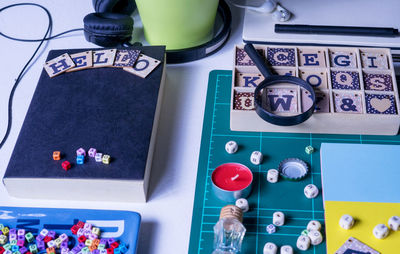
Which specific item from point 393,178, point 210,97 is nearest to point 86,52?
point 210,97

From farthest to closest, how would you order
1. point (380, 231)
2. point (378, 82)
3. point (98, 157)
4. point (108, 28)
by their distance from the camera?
point (108, 28) < point (378, 82) < point (98, 157) < point (380, 231)

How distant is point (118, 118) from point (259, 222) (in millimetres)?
344

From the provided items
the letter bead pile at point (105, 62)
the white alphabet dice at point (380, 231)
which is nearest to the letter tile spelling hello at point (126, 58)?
the letter bead pile at point (105, 62)

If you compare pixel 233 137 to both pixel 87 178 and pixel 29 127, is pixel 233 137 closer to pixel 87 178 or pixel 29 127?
pixel 87 178

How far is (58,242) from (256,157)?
0.39m

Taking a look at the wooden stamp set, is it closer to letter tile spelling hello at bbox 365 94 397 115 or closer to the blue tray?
letter tile spelling hello at bbox 365 94 397 115

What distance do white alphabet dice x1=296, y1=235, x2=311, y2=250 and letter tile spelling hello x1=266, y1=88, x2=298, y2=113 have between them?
26cm

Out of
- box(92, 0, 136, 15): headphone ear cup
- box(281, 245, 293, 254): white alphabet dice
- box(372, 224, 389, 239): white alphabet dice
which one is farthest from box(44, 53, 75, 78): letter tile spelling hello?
box(372, 224, 389, 239): white alphabet dice

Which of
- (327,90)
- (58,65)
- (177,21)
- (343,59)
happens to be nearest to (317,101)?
(327,90)

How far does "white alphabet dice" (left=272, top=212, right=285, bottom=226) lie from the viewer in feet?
3.14

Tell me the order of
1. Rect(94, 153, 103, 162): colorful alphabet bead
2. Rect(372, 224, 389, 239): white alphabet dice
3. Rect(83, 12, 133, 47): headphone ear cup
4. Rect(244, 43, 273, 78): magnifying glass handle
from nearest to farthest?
Rect(372, 224, 389, 239): white alphabet dice, Rect(94, 153, 103, 162): colorful alphabet bead, Rect(244, 43, 273, 78): magnifying glass handle, Rect(83, 12, 133, 47): headphone ear cup

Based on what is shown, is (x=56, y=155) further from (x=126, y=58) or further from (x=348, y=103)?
(x=348, y=103)

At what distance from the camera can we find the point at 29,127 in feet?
3.56

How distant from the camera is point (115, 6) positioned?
1322mm
